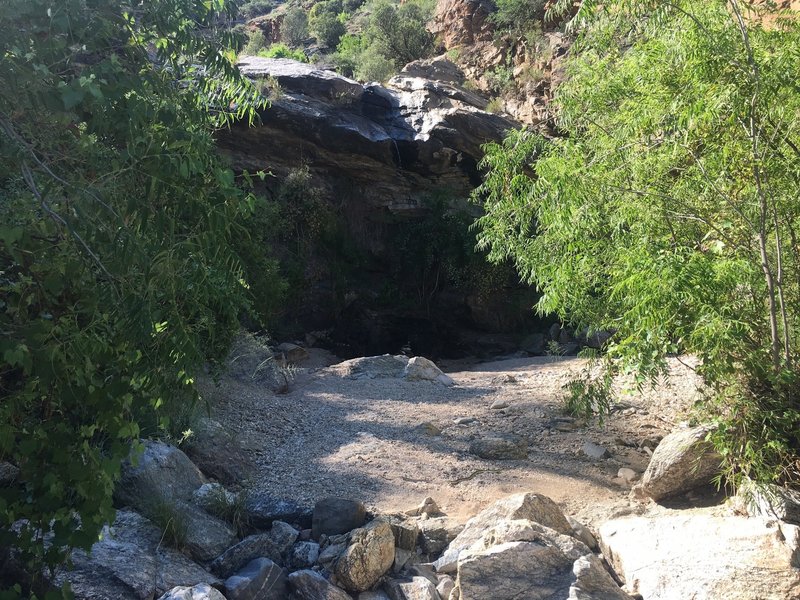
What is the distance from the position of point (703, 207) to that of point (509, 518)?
2.39m

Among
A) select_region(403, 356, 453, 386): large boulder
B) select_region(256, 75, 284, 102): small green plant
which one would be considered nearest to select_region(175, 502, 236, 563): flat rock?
select_region(403, 356, 453, 386): large boulder

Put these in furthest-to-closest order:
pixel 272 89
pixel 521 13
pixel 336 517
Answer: pixel 521 13 → pixel 272 89 → pixel 336 517

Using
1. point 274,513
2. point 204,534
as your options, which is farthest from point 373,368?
point 204,534

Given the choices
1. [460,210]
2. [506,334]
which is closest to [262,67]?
[460,210]

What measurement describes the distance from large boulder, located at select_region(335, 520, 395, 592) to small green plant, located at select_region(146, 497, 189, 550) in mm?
919

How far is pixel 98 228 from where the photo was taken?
7.82 ft

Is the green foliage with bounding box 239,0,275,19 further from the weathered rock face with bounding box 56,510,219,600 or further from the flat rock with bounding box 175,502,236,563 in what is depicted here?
the weathered rock face with bounding box 56,510,219,600

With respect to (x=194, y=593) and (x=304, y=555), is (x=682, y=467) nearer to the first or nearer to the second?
(x=304, y=555)

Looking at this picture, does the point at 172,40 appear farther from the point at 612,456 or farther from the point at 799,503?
the point at 612,456

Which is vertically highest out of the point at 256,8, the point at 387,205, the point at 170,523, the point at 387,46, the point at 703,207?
the point at 256,8

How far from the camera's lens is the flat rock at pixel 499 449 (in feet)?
21.3

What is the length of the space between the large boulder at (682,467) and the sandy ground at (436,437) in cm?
22

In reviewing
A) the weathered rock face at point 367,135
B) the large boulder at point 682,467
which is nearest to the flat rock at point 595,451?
the large boulder at point 682,467

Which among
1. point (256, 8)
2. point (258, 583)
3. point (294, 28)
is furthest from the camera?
point (256, 8)
